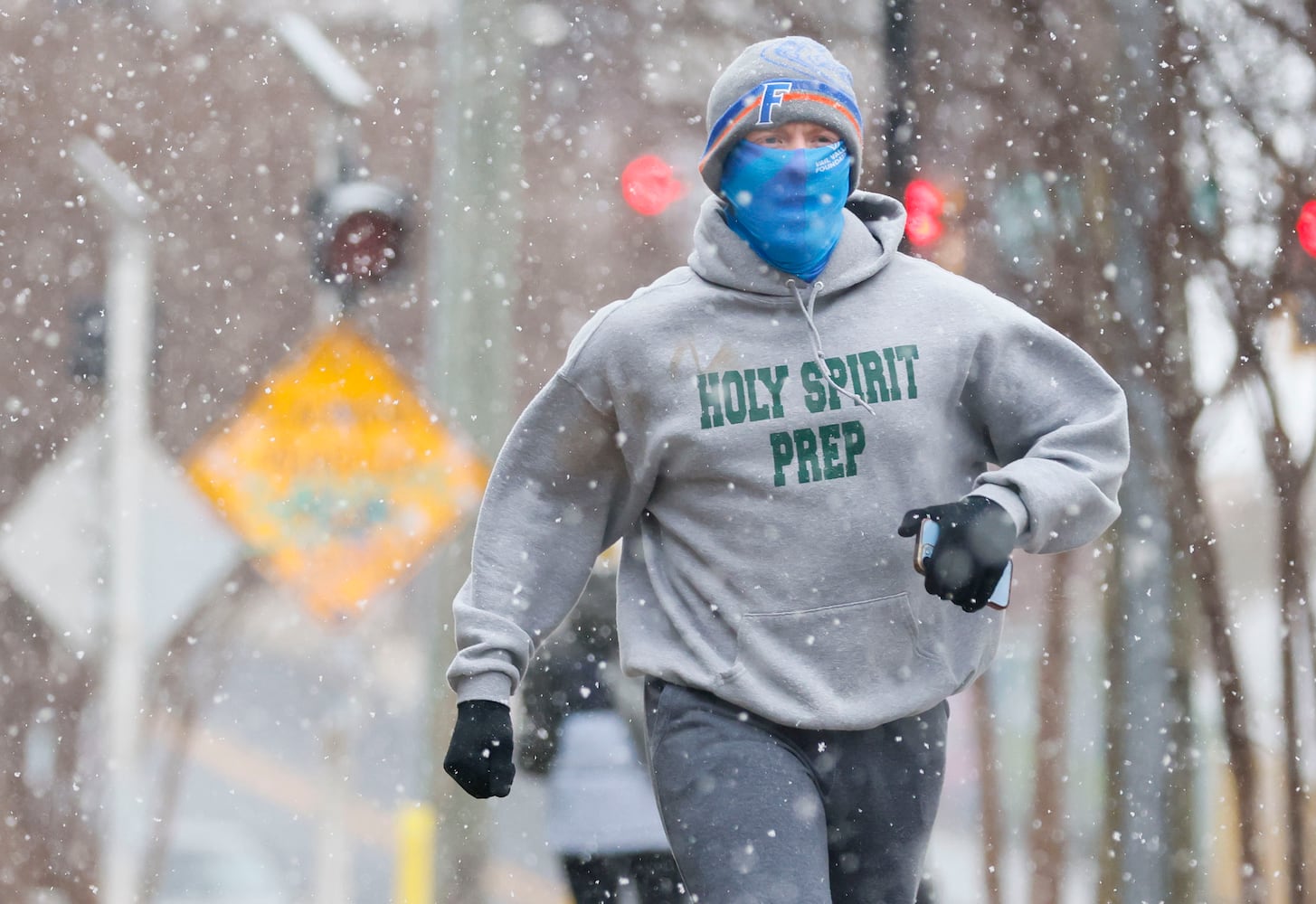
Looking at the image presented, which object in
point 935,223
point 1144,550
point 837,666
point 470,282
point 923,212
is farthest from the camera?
point 470,282

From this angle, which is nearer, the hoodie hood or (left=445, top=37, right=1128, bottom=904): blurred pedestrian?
(left=445, top=37, right=1128, bottom=904): blurred pedestrian

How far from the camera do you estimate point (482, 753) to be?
2566mm

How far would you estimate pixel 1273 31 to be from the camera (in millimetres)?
5824

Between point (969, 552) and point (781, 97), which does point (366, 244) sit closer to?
point (781, 97)

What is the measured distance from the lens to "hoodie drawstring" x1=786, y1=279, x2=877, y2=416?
2652mm

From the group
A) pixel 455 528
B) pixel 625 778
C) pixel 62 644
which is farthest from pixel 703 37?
pixel 62 644

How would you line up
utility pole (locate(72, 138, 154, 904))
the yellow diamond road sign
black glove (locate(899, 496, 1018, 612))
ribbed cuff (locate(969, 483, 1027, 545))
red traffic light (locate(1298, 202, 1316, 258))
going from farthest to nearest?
1. utility pole (locate(72, 138, 154, 904))
2. the yellow diamond road sign
3. red traffic light (locate(1298, 202, 1316, 258))
4. ribbed cuff (locate(969, 483, 1027, 545))
5. black glove (locate(899, 496, 1018, 612))

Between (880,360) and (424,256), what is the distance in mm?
9085

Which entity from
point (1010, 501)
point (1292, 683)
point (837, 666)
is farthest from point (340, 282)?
point (1010, 501)

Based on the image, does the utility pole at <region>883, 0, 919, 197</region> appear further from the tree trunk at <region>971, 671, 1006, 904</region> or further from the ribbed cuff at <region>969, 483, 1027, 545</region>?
the ribbed cuff at <region>969, 483, 1027, 545</region>

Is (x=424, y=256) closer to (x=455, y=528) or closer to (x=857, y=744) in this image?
(x=455, y=528)

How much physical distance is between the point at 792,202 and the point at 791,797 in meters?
0.93

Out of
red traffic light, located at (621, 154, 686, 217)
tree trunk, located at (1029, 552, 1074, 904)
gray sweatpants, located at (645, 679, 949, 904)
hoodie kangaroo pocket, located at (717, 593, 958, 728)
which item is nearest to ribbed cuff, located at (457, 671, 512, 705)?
gray sweatpants, located at (645, 679, 949, 904)

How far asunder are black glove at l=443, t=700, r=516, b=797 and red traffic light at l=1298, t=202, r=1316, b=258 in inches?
158
